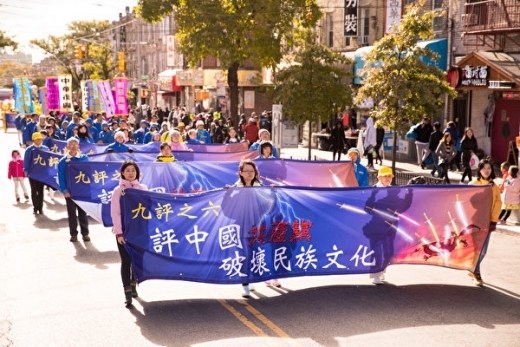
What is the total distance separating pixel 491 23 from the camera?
24.2m

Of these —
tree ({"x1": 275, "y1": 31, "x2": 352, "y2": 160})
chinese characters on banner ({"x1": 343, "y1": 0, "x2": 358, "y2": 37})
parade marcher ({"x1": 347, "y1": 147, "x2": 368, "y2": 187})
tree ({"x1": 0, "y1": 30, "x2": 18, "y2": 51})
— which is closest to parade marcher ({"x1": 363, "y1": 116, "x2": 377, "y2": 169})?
tree ({"x1": 275, "y1": 31, "x2": 352, "y2": 160})

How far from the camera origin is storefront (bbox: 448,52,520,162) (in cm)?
2286

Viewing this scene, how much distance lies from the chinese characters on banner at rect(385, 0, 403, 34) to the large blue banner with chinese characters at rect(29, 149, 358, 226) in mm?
Answer: 15631

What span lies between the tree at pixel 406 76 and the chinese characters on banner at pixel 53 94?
1095 inches

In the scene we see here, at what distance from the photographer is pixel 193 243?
31.7ft

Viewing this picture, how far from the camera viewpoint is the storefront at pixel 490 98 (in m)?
22.9

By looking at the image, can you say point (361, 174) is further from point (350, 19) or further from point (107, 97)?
point (107, 97)

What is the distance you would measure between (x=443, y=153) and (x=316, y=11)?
13206 mm

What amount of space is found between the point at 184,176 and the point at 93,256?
2599mm

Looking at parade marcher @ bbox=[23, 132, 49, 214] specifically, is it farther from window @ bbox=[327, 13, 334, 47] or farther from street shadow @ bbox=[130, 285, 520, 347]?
window @ bbox=[327, 13, 334, 47]

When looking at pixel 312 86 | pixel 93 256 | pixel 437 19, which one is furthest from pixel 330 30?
pixel 93 256

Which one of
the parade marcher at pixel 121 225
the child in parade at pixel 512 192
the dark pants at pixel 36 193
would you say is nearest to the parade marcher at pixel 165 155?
the dark pants at pixel 36 193

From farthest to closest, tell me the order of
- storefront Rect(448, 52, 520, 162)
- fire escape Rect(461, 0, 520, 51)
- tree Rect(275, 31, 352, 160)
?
1. tree Rect(275, 31, 352, 160)
2. fire escape Rect(461, 0, 520, 51)
3. storefront Rect(448, 52, 520, 162)

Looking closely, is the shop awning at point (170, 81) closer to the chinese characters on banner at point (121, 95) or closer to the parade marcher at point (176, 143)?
the chinese characters on banner at point (121, 95)
